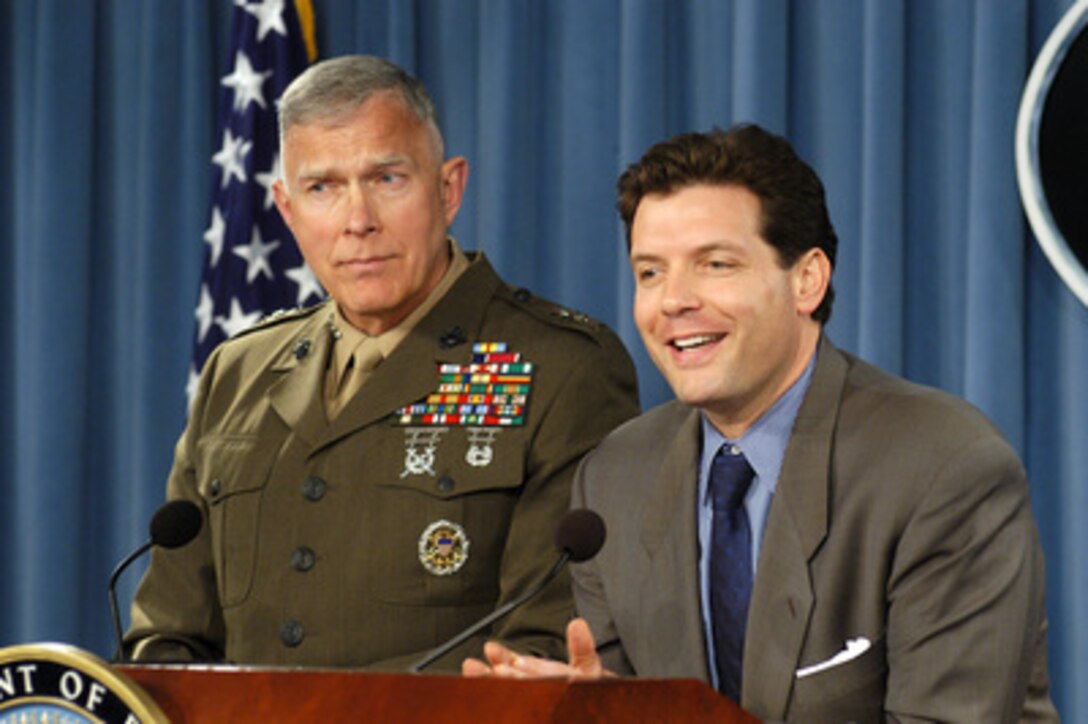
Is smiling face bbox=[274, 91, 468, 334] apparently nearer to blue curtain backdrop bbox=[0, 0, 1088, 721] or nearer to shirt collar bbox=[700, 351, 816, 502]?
shirt collar bbox=[700, 351, 816, 502]

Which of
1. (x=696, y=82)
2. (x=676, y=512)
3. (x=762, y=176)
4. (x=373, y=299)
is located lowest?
(x=676, y=512)

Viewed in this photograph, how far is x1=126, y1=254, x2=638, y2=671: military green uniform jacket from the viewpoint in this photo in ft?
8.54

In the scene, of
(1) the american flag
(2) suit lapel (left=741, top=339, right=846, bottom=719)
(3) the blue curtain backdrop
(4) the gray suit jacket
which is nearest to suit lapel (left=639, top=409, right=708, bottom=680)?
(4) the gray suit jacket

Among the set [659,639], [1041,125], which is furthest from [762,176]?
[1041,125]

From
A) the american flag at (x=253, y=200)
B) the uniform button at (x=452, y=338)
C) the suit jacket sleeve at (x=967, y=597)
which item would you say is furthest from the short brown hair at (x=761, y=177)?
the american flag at (x=253, y=200)

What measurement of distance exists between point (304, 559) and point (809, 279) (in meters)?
0.89

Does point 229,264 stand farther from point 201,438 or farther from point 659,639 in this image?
point 659,639

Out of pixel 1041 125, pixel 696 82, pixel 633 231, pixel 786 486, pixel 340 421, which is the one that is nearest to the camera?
pixel 786 486

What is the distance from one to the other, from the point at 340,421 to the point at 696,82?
1.34 metres

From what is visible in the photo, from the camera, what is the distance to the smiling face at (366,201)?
2736 mm

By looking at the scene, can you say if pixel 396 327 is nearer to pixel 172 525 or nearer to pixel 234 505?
pixel 234 505

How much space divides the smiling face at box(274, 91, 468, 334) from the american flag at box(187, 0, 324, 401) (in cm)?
108

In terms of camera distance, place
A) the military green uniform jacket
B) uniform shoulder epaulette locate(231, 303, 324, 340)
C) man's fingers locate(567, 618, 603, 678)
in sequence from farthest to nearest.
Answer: uniform shoulder epaulette locate(231, 303, 324, 340) < the military green uniform jacket < man's fingers locate(567, 618, 603, 678)

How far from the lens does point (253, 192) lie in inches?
152
